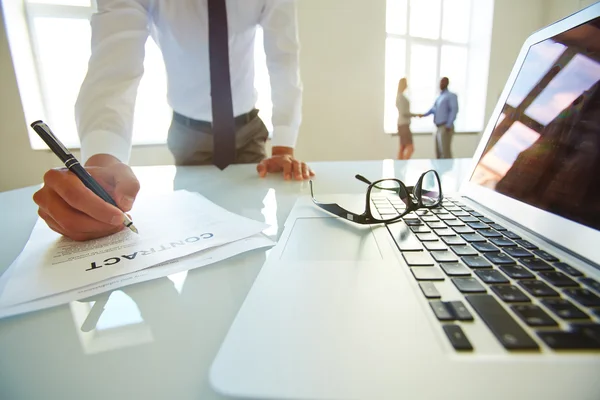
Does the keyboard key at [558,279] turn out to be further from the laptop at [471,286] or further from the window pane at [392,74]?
the window pane at [392,74]

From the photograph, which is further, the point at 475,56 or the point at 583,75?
the point at 475,56

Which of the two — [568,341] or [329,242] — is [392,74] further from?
[568,341]

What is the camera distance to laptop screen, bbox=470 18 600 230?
10.3 inches

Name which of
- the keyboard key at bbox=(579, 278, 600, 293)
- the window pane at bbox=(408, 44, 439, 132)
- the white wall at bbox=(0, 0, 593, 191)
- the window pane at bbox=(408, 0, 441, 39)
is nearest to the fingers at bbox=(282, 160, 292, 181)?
the keyboard key at bbox=(579, 278, 600, 293)

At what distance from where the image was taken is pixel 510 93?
0.42 m

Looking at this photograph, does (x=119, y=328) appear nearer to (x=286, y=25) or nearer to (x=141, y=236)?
(x=141, y=236)

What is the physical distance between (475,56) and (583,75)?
161 inches

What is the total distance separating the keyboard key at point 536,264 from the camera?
0.21 m

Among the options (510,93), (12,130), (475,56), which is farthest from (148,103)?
(475,56)

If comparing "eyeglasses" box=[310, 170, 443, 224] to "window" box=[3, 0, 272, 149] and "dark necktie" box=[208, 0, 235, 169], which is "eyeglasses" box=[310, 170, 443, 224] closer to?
"dark necktie" box=[208, 0, 235, 169]

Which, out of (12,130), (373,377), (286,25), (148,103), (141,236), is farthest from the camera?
(148,103)

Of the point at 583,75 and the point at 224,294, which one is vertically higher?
the point at 583,75

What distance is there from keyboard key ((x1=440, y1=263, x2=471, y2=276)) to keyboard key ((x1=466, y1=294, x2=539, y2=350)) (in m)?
0.03

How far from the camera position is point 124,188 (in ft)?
1.28
